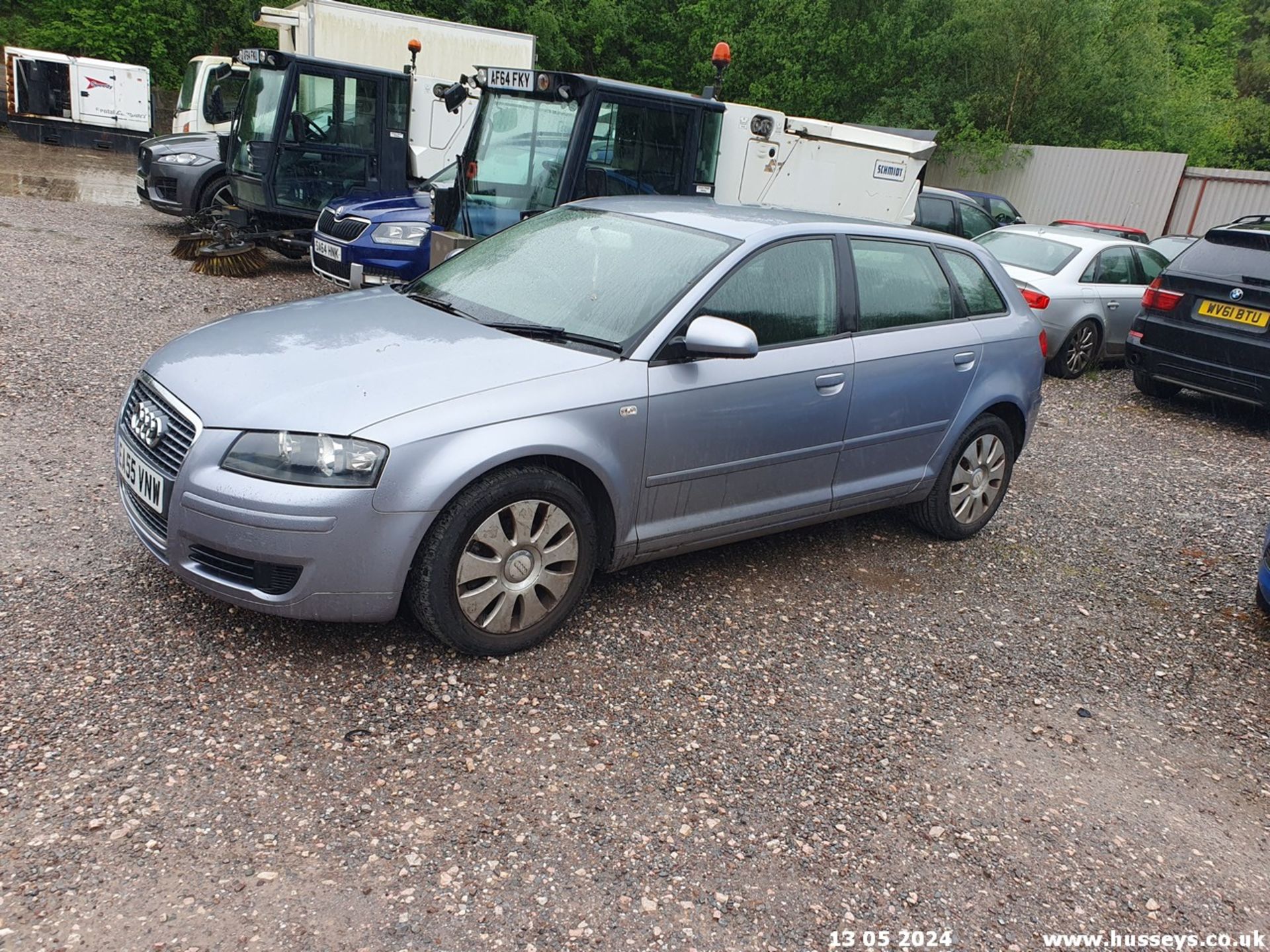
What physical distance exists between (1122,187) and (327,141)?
15555 millimetres

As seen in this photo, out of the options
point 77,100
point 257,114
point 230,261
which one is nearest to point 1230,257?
point 230,261

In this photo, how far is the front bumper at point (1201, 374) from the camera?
8.22 m

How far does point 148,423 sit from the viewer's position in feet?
12.0

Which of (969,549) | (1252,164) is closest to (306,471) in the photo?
(969,549)

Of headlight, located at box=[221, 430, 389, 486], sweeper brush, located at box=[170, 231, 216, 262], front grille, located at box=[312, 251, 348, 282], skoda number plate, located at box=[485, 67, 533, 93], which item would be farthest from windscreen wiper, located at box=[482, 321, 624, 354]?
sweeper brush, located at box=[170, 231, 216, 262]

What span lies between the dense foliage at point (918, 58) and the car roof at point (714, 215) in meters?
18.4

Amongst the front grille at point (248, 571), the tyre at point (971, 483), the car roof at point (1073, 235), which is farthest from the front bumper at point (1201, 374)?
the front grille at point (248, 571)

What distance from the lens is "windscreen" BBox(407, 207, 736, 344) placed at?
410cm

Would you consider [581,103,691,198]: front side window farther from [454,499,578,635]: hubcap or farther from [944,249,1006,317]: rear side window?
[454,499,578,635]: hubcap

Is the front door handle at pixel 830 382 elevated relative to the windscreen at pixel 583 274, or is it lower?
lower

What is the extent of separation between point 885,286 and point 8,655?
156 inches

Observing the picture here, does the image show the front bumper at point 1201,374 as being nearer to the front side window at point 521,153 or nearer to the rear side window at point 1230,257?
the rear side window at point 1230,257

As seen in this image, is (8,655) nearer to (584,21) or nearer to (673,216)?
(673,216)

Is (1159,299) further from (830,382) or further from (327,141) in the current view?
(327,141)
